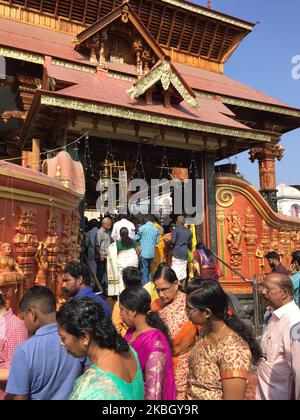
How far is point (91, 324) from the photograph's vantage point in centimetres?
Result: 193

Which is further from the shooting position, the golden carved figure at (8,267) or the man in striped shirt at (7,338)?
the golden carved figure at (8,267)

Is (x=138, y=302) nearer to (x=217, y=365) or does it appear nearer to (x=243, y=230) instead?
(x=217, y=365)

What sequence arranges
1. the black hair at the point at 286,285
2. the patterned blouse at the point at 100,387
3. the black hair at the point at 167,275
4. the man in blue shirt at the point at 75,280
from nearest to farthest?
the patterned blouse at the point at 100,387, the black hair at the point at 286,285, the black hair at the point at 167,275, the man in blue shirt at the point at 75,280

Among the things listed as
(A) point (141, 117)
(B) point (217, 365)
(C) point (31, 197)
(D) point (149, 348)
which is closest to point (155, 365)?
(D) point (149, 348)

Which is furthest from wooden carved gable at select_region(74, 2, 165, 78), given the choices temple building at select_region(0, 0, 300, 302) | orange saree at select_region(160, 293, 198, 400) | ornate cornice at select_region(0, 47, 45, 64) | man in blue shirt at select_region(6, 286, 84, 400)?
man in blue shirt at select_region(6, 286, 84, 400)

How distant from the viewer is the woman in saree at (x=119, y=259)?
7.75m

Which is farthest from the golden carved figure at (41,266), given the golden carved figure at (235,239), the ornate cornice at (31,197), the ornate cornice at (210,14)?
the ornate cornice at (210,14)

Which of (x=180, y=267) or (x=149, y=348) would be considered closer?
(x=149, y=348)

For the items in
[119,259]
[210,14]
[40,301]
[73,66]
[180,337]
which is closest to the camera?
[40,301]

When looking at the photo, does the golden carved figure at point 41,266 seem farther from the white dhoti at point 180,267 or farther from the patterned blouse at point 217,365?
the white dhoti at point 180,267

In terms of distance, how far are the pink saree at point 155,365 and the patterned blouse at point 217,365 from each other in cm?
15

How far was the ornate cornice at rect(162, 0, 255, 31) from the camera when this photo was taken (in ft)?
45.6

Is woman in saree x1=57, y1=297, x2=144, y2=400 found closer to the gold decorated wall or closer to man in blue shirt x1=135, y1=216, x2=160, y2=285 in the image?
man in blue shirt x1=135, y1=216, x2=160, y2=285

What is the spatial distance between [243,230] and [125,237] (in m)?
4.31
